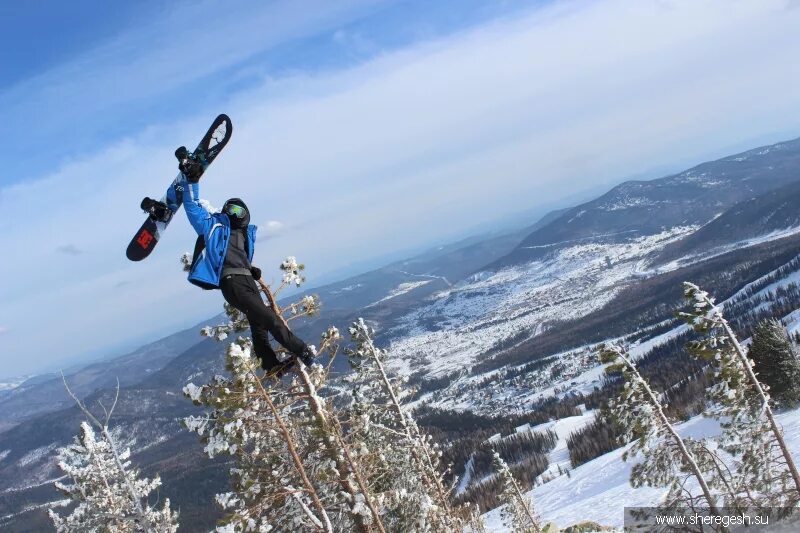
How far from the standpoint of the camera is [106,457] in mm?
22609

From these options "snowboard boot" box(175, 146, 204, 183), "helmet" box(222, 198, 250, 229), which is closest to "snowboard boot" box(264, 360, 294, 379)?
"helmet" box(222, 198, 250, 229)

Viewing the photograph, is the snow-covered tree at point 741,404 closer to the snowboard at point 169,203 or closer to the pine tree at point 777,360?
the snowboard at point 169,203

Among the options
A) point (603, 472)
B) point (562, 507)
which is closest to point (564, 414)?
point (603, 472)

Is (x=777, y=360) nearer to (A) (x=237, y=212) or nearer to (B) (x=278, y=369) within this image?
(B) (x=278, y=369)

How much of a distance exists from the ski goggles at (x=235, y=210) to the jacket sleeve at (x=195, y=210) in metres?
0.40

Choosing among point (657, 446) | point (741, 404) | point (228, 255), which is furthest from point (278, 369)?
point (657, 446)

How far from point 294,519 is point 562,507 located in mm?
71008

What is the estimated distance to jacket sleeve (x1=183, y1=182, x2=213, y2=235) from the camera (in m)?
7.41

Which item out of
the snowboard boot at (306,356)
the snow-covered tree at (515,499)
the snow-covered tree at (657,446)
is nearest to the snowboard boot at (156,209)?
the snowboard boot at (306,356)

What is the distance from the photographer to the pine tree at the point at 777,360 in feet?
159

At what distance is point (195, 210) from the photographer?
24.4ft

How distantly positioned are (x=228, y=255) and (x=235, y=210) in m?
0.73

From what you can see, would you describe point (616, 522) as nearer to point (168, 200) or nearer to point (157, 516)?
point (157, 516)

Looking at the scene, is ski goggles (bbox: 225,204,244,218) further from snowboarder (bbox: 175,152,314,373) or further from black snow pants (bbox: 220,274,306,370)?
black snow pants (bbox: 220,274,306,370)
